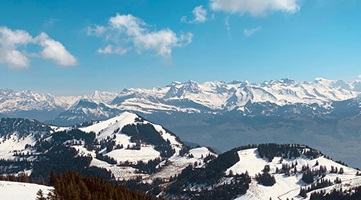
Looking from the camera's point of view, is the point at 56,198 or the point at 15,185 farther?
the point at 15,185

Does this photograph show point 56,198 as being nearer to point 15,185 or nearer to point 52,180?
point 15,185

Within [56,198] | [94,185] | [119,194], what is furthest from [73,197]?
[94,185]

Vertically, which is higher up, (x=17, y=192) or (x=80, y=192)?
(x=17, y=192)

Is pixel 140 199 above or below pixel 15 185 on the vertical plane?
below

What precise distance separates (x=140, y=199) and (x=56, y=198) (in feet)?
178

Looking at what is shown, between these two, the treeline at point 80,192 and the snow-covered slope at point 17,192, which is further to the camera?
the snow-covered slope at point 17,192

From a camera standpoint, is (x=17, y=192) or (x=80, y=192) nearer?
(x=80, y=192)

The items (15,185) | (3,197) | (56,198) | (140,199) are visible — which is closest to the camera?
(56,198)

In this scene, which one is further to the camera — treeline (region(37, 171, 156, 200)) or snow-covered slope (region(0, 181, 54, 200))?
snow-covered slope (region(0, 181, 54, 200))

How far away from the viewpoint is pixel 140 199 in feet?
511

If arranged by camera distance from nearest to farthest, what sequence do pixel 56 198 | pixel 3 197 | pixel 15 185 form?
pixel 56 198
pixel 3 197
pixel 15 185

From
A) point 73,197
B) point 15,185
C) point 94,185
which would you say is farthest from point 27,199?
point 94,185

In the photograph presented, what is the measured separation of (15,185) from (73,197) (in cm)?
3704

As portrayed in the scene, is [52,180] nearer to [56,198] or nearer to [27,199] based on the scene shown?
[27,199]
